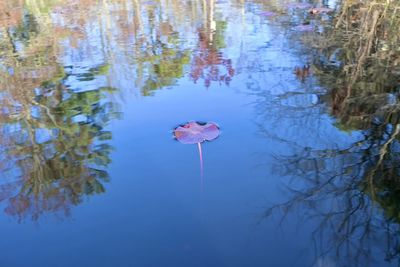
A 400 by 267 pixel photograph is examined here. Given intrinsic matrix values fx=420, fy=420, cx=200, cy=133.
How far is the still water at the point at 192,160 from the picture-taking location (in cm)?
219

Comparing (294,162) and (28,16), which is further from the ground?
(28,16)

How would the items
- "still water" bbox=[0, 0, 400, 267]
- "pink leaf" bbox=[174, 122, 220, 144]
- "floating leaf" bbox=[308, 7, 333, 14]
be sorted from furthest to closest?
"floating leaf" bbox=[308, 7, 333, 14] < "pink leaf" bbox=[174, 122, 220, 144] < "still water" bbox=[0, 0, 400, 267]

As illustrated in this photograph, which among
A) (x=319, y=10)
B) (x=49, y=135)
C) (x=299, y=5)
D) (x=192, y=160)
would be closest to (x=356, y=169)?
(x=192, y=160)

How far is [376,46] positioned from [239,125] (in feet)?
8.33

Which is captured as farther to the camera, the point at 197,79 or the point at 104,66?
the point at 104,66

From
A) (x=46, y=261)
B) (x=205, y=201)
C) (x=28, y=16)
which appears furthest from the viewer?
(x=28, y=16)

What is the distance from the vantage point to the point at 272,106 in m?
3.68

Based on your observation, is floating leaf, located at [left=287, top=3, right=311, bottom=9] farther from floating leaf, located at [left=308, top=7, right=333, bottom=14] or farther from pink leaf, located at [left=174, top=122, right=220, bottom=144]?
pink leaf, located at [left=174, top=122, right=220, bottom=144]

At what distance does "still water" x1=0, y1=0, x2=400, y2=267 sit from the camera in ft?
7.20

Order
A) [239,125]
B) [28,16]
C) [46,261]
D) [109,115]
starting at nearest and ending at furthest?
[46,261]
[239,125]
[109,115]
[28,16]

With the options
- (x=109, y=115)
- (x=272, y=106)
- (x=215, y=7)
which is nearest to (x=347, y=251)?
(x=272, y=106)

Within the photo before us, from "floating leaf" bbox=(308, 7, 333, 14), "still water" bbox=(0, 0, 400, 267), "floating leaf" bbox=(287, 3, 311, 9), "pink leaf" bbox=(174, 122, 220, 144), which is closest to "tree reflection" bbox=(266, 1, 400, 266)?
"still water" bbox=(0, 0, 400, 267)

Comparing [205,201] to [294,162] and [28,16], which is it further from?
[28,16]

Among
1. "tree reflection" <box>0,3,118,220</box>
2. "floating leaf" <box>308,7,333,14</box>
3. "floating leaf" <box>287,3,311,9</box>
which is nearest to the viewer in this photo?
"tree reflection" <box>0,3,118,220</box>
